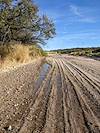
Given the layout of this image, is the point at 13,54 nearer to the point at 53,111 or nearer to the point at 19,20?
the point at 19,20

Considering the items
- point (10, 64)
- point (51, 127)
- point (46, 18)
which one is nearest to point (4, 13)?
point (10, 64)

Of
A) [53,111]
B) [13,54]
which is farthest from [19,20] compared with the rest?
[53,111]

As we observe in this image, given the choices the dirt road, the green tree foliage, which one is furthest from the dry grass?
the dirt road

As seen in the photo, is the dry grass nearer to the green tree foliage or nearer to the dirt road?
the green tree foliage

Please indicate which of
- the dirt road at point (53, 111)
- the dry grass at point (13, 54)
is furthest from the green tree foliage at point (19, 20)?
the dirt road at point (53, 111)

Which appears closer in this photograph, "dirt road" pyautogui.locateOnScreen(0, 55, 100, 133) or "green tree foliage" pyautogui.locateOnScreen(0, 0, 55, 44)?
"dirt road" pyautogui.locateOnScreen(0, 55, 100, 133)

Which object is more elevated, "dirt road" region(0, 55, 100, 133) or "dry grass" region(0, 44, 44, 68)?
"dry grass" region(0, 44, 44, 68)

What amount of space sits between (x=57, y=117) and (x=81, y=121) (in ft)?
2.28

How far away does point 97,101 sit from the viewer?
399 inches

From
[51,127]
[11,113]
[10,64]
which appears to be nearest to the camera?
[51,127]

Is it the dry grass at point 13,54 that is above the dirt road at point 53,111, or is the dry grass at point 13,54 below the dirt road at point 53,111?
above

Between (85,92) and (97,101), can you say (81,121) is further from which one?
(85,92)

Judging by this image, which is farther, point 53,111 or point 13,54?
point 13,54

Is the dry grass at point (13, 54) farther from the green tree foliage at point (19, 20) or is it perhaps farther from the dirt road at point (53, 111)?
the dirt road at point (53, 111)
